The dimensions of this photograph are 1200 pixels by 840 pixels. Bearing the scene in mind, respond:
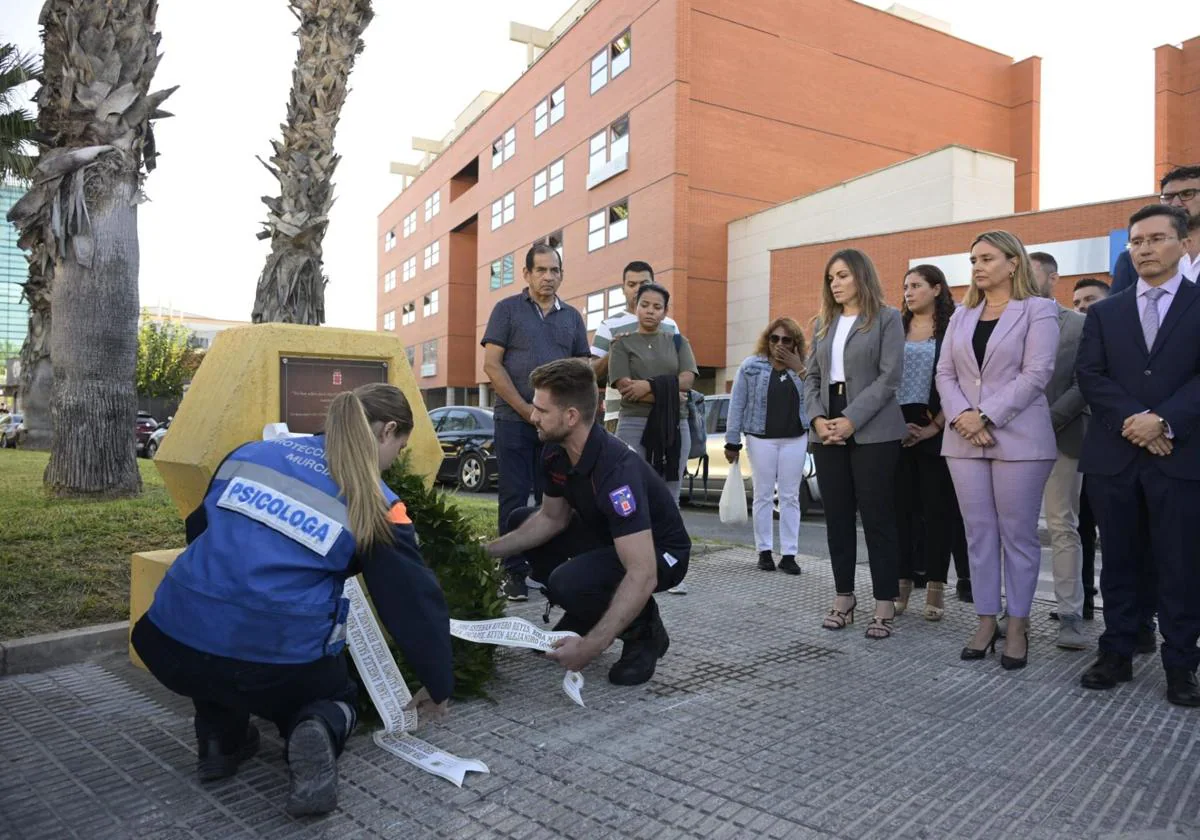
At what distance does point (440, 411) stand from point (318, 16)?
840 cm

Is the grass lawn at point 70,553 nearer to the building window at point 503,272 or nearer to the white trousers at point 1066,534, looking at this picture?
the white trousers at point 1066,534

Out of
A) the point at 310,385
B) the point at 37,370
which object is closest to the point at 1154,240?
the point at 310,385

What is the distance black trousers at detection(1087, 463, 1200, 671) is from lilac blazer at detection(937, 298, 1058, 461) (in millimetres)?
338

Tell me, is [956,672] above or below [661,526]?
below

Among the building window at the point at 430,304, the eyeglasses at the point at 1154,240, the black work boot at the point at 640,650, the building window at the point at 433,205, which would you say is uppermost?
the building window at the point at 433,205

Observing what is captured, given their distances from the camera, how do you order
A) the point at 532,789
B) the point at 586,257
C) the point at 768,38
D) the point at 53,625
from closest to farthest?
the point at 532,789
the point at 53,625
the point at 768,38
the point at 586,257

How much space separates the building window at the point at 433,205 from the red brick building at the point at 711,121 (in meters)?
11.3

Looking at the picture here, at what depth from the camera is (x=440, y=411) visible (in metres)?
16.0

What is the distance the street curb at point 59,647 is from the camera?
3.79 metres

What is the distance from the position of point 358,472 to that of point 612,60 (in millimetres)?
29789

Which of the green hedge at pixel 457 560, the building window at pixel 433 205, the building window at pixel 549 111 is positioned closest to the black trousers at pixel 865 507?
the green hedge at pixel 457 560

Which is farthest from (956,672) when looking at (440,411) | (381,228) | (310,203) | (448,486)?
(381,228)

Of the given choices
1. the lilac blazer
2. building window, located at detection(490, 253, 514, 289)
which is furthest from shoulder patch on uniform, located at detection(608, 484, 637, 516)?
building window, located at detection(490, 253, 514, 289)

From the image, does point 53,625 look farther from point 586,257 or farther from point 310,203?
point 586,257
